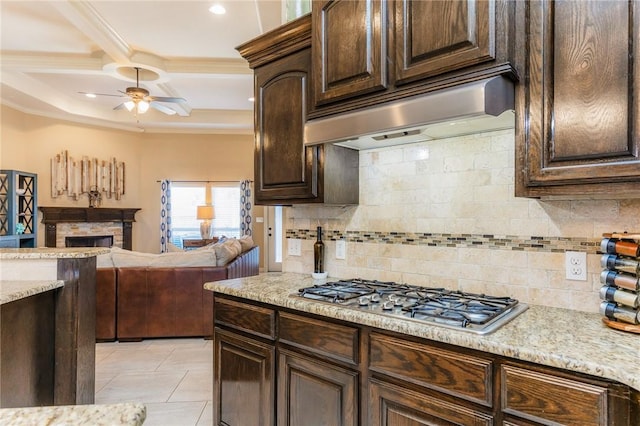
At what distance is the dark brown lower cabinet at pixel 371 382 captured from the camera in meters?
1.07

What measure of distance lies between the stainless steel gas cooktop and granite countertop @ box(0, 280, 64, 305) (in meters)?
1.41

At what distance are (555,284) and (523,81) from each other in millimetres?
878

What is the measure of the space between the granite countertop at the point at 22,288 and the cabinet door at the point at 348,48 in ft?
5.95

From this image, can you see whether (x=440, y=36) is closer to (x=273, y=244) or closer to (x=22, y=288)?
(x=22, y=288)

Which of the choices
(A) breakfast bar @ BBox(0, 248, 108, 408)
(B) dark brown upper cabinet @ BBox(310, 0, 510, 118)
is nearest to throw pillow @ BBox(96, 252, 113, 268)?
(A) breakfast bar @ BBox(0, 248, 108, 408)

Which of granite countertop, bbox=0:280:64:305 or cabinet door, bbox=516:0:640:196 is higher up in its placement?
cabinet door, bbox=516:0:640:196

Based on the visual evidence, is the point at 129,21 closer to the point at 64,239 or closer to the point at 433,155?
the point at 433,155

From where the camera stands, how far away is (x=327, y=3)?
74.3 inches

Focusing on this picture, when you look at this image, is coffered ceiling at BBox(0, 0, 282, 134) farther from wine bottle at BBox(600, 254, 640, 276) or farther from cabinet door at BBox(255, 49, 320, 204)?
wine bottle at BBox(600, 254, 640, 276)

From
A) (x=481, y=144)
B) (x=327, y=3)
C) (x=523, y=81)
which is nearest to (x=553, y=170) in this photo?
(x=523, y=81)

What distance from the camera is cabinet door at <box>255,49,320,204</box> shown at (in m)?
2.08

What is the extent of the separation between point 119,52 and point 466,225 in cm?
444

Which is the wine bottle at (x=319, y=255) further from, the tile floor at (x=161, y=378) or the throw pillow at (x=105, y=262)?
the throw pillow at (x=105, y=262)

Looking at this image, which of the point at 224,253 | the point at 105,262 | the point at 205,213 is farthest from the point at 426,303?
the point at 205,213
